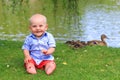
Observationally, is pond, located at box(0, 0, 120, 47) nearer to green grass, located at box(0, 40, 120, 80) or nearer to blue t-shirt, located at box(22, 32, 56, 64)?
green grass, located at box(0, 40, 120, 80)

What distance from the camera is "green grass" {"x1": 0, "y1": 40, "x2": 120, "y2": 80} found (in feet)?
19.8

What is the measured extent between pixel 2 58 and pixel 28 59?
126 centimetres

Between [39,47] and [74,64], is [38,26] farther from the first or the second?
[74,64]

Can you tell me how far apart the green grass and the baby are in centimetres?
16

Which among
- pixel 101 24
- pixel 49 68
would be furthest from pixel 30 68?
pixel 101 24

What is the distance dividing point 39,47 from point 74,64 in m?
0.80

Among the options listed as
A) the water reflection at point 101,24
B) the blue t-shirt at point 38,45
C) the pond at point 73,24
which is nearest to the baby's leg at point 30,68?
the blue t-shirt at point 38,45

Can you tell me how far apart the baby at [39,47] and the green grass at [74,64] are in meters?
0.16

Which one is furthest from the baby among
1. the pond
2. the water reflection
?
the water reflection

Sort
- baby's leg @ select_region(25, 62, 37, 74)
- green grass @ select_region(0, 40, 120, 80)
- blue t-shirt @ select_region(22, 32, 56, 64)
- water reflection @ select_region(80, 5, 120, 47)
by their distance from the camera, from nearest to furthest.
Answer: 1. green grass @ select_region(0, 40, 120, 80)
2. baby's leg @ select_region(25, 62, 37, 74)
3. blue t-shirt @ select_region(22, 32, 56, 64)
4. water reflection @ select_region(80, 5, 120, 47)

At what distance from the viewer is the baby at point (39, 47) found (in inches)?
245

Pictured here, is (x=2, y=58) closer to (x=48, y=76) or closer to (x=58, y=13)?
(x=48, y=76)

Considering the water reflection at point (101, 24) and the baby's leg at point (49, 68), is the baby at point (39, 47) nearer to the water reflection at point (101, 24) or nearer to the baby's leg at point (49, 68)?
the baby's leg at point (49, 68)

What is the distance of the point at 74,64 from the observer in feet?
22.3
